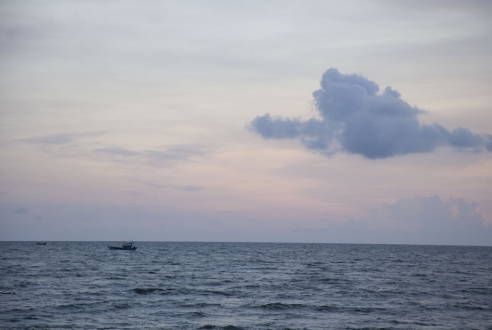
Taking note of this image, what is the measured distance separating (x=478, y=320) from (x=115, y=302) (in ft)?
102

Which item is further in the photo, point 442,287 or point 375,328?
point 442,287

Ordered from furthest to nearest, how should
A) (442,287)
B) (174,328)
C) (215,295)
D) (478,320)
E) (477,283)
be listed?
(477,283) → (442,287) → (215,295) → (478,320) → (174,328)

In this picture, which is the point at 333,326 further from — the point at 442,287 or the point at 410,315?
the point at 442,287

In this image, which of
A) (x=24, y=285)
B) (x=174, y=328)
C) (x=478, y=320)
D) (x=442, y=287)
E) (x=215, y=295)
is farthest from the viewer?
(x=442, y=287)

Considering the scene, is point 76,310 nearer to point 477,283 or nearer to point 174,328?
point 174,328

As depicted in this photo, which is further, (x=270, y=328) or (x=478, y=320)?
(x=478, y=320)

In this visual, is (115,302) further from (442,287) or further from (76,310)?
(442,287)

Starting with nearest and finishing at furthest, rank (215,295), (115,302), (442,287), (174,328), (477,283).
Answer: (174,328)
(115,302)
(215,295)
(442,287)
(477,283)

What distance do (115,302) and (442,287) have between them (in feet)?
127

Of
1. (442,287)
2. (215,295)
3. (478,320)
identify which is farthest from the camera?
(442,287)

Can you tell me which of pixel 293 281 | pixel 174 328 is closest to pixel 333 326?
pixel 174 328

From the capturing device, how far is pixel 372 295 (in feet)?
169

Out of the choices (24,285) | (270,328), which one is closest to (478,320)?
(270,328)

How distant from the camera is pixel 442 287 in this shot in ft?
194
